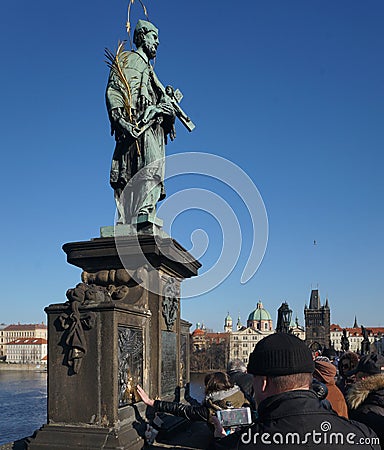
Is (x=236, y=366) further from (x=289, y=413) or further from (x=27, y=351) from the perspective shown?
(x=27, y=351)

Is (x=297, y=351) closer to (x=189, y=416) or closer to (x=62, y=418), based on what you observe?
(x=189, y=416)

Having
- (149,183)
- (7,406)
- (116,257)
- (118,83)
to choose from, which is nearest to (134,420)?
(116,257)

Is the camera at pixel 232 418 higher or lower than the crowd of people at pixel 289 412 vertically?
lower

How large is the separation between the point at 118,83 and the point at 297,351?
16.6 feet

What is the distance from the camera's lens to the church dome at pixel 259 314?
149m

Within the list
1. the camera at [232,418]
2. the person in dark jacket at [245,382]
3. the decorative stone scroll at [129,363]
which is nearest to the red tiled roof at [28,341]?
the decorative stone scroll at [129,363]

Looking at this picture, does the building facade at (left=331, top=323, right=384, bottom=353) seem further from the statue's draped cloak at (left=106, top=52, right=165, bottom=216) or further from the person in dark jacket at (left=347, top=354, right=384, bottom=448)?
the person in dark jacket at (left=347, top=354, right=384, bottom=448)

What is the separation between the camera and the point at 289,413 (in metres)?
1.88

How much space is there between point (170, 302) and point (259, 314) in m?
146

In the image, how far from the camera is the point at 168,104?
21.8 ft

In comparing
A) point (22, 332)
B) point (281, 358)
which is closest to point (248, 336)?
point (22, 332)

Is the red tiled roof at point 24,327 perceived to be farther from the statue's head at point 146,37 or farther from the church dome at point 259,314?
the statue's head at point 146,37

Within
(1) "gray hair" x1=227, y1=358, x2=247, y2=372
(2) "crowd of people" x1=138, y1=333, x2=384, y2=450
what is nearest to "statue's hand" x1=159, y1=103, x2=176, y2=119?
(1) "gray hair" x1=227, y1=358, x2=247, y2=372

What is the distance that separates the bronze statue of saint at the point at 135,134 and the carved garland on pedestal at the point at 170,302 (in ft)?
2.61
